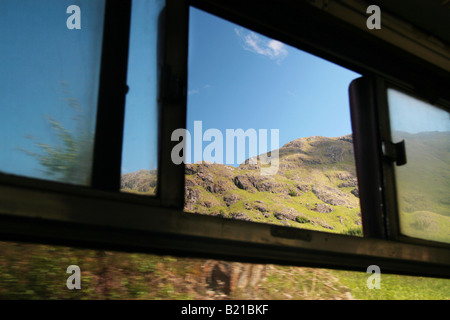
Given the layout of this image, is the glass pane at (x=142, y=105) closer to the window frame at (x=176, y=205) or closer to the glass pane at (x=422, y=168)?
the window frame at (x=176, y=205)

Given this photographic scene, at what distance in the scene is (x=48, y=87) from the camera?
2.97 ft

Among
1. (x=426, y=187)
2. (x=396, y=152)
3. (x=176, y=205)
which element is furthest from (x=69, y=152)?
(x=426, y=187)

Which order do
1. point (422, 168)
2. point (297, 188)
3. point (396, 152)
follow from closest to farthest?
point (396, 152) → point (422, 168) → point (297, 188)

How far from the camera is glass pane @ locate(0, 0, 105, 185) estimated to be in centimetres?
83

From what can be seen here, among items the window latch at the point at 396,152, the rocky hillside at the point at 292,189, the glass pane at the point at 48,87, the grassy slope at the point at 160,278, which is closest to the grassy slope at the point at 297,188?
the rocky hillside at the point at 292,189

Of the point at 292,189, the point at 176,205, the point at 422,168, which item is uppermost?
the point at 292,189

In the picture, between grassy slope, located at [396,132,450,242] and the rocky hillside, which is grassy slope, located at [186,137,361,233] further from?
grassy slope, located at [396,132,450,242]

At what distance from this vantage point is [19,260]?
1159 mm

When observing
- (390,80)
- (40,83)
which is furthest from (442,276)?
(40,83)

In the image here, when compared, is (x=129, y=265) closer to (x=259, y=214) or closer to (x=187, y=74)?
(x=187, y=74)

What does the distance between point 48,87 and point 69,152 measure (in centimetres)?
18

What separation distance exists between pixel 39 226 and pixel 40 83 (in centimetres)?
37

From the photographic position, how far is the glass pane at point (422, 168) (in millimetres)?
1495

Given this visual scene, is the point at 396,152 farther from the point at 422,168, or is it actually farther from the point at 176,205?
the point at 176,205
